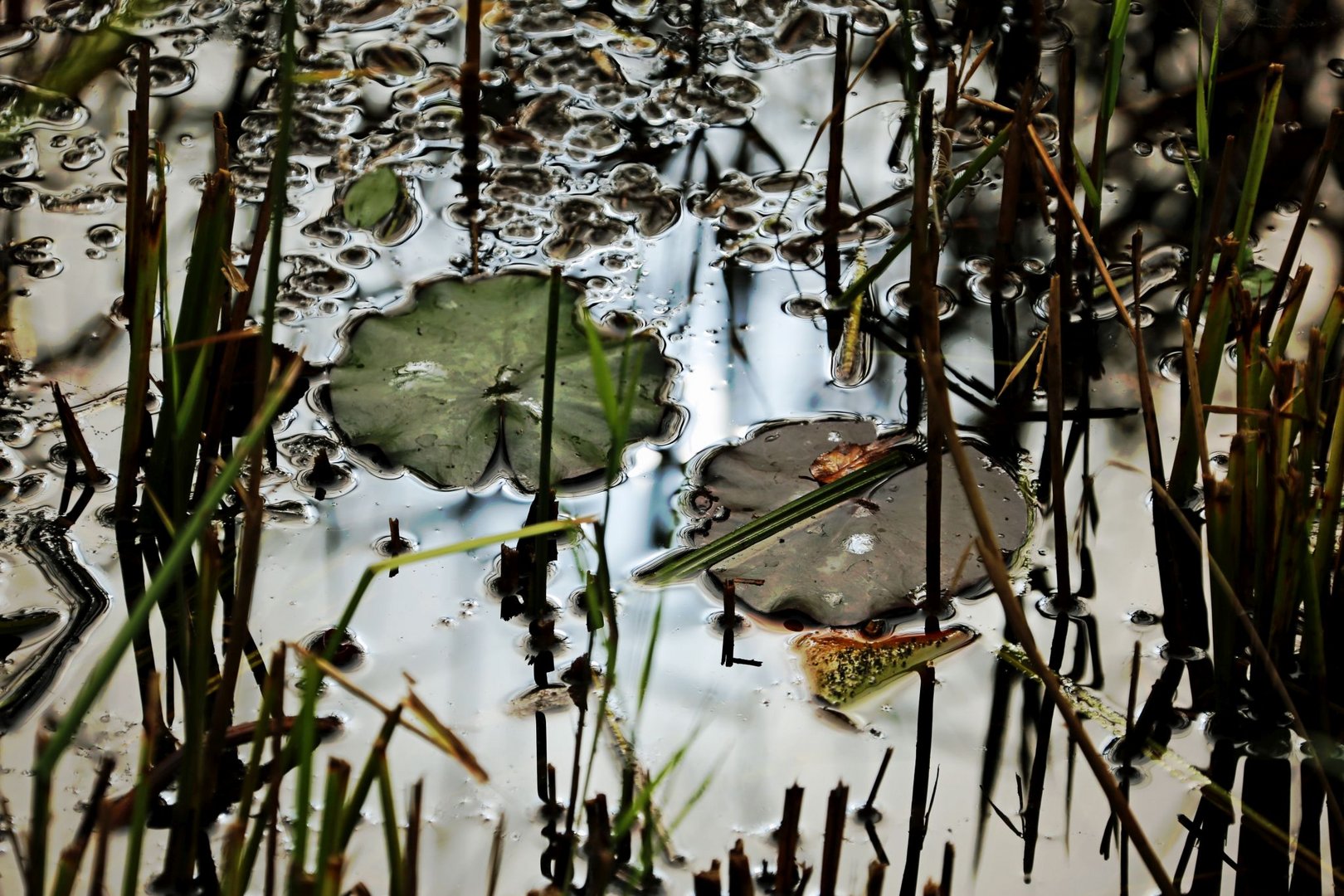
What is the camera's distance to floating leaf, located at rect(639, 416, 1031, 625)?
138cm

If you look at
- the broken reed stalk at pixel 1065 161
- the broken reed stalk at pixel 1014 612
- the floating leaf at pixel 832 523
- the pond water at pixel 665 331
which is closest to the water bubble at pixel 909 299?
the pond water at pixel 665 331

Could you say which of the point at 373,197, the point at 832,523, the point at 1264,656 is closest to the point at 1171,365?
the point at 832,523

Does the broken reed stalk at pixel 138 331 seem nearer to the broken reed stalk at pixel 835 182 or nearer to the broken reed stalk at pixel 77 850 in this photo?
the broken reed stalk at pixel 77 850

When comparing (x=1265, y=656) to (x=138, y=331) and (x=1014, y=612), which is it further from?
(x=138, y=331)

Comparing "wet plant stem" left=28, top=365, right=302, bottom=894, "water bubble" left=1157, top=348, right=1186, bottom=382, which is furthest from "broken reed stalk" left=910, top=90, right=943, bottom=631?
"wet plant stem" left=28, top=365, right=302, bottom=894

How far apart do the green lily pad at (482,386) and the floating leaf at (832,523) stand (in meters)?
0.12

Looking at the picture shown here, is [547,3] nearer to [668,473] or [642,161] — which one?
Result: [642,161]

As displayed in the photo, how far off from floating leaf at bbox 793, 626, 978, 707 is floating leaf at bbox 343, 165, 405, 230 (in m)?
0.87

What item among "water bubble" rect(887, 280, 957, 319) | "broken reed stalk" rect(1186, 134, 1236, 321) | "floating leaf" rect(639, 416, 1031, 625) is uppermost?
"broken reed stalk" rect(1186, 134, 1236, 321)

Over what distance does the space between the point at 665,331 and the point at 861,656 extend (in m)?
0.54

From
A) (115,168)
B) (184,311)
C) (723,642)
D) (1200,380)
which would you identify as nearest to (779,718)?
(723,642)

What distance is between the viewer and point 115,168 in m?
1.88

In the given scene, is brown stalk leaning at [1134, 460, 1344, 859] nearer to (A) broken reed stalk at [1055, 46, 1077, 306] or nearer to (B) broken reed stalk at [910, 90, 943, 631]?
(B) broken reed stalk at [910, 90, 943, 631]

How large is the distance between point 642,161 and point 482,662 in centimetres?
89
